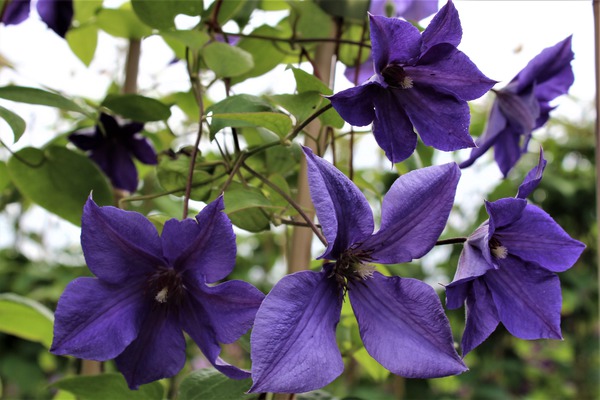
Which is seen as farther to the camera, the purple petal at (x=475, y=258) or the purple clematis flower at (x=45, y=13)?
the purple clematis flower at (x=45, y=13)

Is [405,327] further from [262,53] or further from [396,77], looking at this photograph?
[262,53]

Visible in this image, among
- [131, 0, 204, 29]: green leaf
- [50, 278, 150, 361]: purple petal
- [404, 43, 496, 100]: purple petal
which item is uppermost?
[131, 0, 204, 29]: green leaf

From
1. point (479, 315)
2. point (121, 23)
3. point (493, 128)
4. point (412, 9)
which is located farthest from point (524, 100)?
point (121, 23)

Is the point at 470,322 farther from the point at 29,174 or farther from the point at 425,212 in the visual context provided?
the point at 29,174

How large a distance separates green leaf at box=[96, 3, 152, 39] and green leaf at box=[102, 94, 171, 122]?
17 centimetres

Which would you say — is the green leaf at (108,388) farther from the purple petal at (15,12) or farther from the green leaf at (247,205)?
the purple petal at (15,12)

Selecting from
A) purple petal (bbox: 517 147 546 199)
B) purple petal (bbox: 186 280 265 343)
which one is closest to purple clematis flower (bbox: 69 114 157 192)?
purple petal (bbox: 186 280 265 343)

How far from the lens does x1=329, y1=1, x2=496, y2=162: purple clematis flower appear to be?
0.44m

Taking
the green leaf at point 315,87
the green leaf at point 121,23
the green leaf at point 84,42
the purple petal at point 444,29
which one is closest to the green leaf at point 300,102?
the green leaf at point 315,87

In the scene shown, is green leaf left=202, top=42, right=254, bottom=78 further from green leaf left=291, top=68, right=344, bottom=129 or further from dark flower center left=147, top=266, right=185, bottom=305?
dark flower center left=147, top=266, right=185, bottom=305

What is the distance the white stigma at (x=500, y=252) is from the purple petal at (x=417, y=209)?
65mm

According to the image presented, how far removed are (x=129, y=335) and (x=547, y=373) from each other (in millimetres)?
2430

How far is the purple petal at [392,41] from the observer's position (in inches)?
16.8

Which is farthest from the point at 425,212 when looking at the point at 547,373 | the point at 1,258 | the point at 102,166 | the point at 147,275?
the point at 547,373
